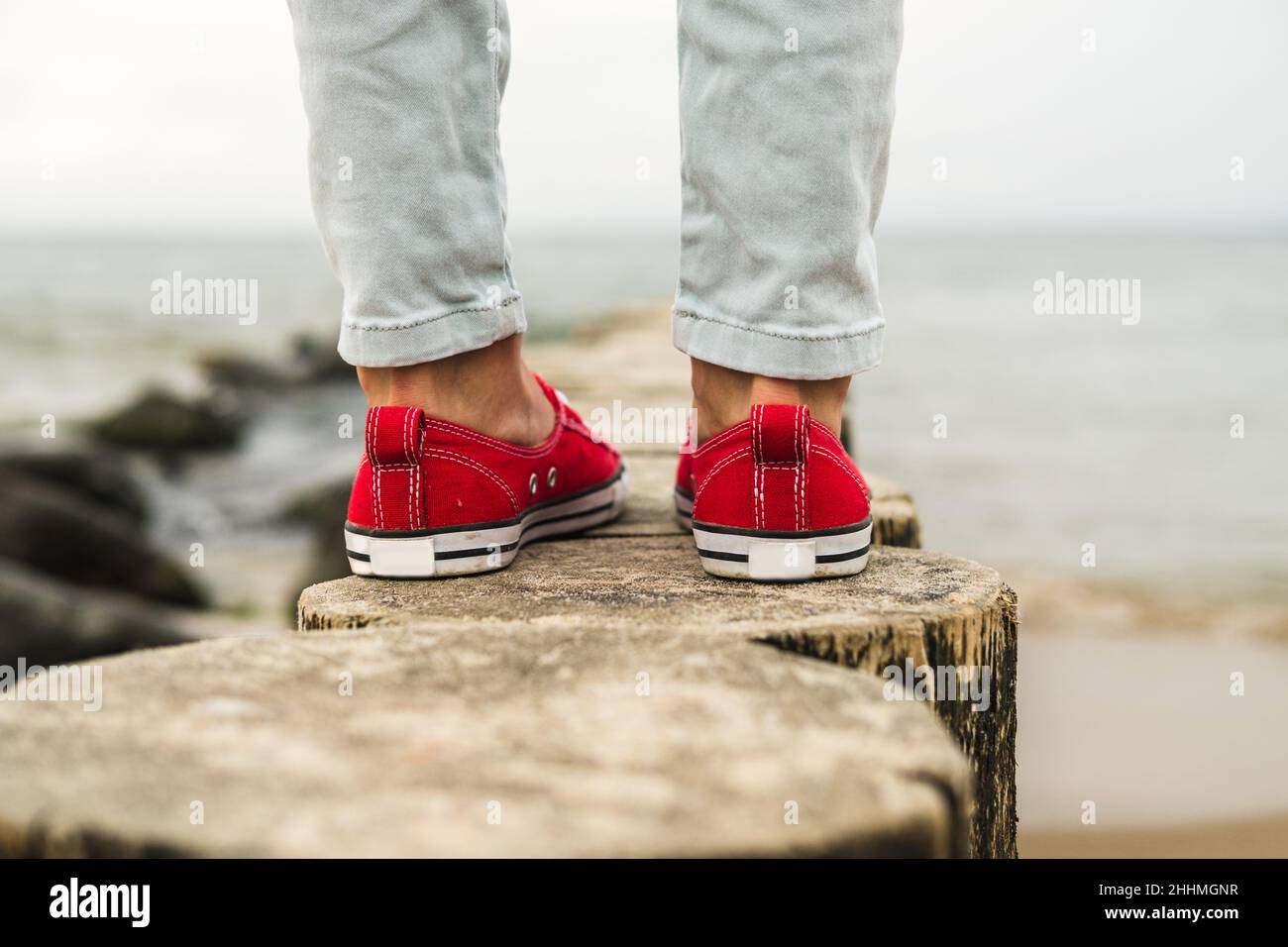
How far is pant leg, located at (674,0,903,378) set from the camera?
1.13m

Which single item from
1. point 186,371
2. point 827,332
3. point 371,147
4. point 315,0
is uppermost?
point 315,0

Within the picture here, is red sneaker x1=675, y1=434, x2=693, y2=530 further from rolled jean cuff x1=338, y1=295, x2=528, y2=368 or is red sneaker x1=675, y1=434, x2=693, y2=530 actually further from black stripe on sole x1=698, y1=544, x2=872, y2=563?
rolled jean cuff x1=338, y1=295, x2=528, y2=368

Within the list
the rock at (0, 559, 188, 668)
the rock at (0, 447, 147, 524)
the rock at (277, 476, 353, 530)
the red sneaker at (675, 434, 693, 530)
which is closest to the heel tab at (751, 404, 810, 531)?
the red sneaker at (675, 434, 693, 530)

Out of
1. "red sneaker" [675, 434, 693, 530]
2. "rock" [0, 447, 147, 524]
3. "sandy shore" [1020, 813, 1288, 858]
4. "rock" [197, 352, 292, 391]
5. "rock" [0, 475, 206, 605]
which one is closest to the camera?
"red sneaker" [675, 434, 693, 530]

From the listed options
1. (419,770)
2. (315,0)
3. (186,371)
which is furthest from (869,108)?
(186,371)

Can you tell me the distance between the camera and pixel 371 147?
1.16 meters

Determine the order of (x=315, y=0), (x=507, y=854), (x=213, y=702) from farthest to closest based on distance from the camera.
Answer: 1. (x=315, y=0)
2. (x=213, y=702)
3. (x=507, y=854)

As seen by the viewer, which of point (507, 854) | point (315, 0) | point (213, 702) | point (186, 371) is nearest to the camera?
point (507, 854)

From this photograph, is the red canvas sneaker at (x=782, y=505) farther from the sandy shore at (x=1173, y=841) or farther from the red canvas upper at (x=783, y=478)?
the sandy shore at (x=1173, y=841)

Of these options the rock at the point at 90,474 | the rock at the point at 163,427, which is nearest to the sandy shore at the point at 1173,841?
the rock at the point at 90,474

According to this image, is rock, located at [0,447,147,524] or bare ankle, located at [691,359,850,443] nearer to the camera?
bare ankle, located at [691,359,850,443]

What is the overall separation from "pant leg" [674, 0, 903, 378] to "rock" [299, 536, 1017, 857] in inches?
9.9

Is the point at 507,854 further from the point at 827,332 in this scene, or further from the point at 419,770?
the point at 827,332

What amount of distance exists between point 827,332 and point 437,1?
0.55m
